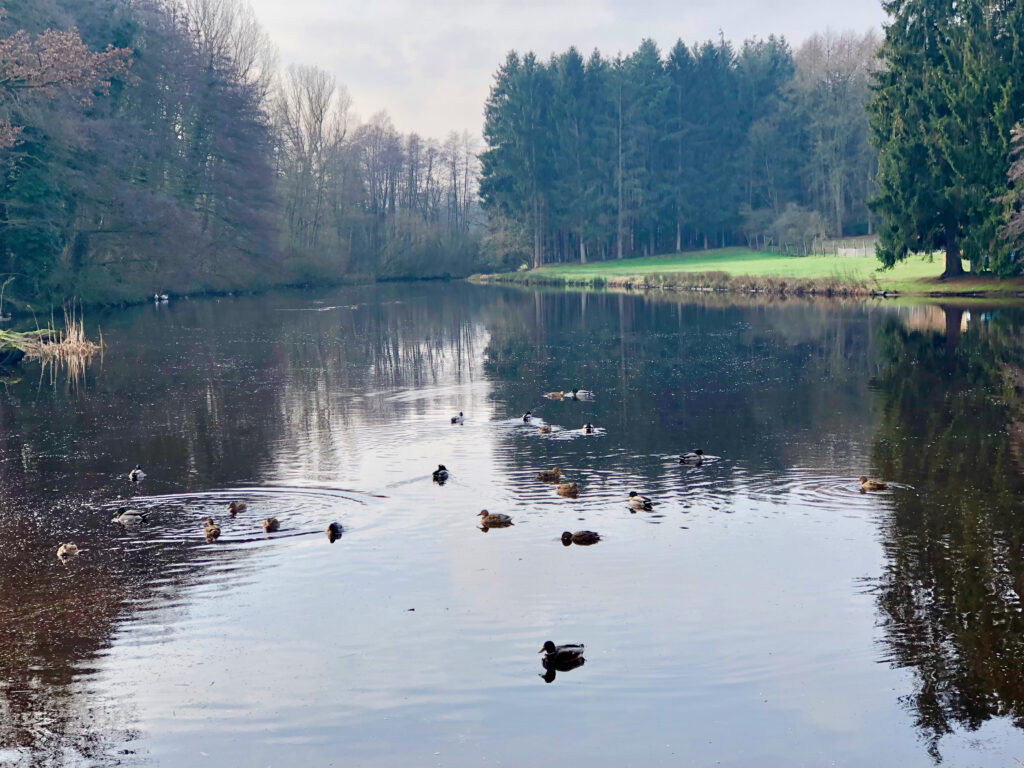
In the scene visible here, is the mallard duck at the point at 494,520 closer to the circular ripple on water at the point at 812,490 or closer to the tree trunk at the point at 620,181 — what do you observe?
the circular ripple on water at the point at 812,490

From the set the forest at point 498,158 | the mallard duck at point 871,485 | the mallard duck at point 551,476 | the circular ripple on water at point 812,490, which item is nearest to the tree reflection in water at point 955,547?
the mallard duck at point 871,485

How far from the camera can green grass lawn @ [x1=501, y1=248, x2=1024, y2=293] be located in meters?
57.2

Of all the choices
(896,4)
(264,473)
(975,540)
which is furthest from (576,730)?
(896,4)

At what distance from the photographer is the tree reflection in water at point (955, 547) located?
10.5m

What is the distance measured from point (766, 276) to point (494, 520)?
5510 cm

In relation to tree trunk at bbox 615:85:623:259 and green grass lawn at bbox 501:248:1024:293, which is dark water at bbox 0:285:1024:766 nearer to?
green grass lawn at bbox 501:248:1024:293

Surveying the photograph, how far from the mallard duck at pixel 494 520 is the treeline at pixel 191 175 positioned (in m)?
33.2

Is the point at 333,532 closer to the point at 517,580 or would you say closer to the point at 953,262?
the point at 517,580

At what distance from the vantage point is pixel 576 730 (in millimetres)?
9812

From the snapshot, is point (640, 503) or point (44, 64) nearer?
point (640, 503)

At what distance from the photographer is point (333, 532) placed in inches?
625

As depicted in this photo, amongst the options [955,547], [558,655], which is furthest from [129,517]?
[955,547]

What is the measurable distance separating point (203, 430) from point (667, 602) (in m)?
14.8

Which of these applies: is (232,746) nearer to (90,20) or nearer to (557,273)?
(90,20)
